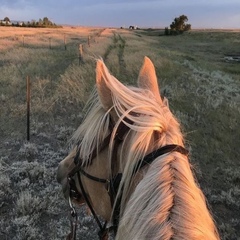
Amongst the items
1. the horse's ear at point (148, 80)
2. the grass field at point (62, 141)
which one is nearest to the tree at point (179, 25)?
the grass field at point (62, 141)

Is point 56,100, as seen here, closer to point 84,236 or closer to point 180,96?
point 180,96

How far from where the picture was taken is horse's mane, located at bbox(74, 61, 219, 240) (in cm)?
124

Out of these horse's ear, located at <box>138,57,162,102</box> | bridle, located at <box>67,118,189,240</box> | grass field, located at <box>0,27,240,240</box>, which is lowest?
grass field, located at <box>0,27,240,240</box>

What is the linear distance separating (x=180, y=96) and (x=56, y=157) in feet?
18.9

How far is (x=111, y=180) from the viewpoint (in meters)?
1.73

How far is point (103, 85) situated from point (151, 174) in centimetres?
47

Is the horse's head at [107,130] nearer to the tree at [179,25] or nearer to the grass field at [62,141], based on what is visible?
the grass field at [62,141]

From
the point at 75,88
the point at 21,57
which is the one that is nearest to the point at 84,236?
the point at 75,88

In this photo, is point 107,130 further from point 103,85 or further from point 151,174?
point 151,174

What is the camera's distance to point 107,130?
1753 mm

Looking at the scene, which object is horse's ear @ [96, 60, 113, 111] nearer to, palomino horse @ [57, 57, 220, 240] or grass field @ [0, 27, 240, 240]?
palomino horse @ [57, 57, 220, 240]

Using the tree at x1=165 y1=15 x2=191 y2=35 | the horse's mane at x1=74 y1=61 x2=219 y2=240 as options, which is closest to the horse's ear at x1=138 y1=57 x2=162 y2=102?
the horse's mane at x1=74 y1=61 x2=219 y2=240

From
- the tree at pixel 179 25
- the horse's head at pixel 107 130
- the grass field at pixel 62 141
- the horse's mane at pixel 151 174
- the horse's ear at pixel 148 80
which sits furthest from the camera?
the tree at pixel 179 25

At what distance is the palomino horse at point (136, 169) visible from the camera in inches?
50.1
